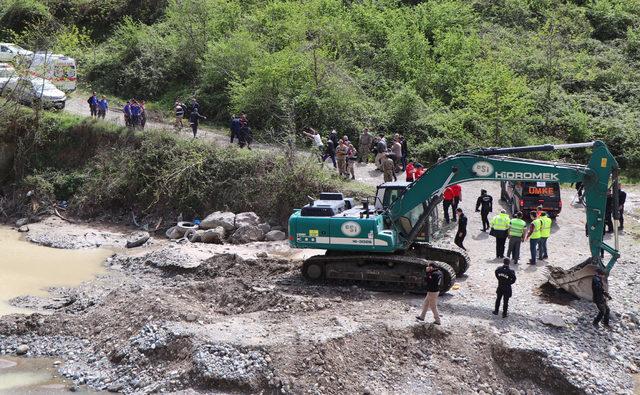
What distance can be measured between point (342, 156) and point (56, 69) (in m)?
15.4

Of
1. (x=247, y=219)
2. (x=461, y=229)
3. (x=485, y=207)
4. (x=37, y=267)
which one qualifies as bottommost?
(x=37, y=267)

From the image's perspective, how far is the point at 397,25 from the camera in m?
39.9

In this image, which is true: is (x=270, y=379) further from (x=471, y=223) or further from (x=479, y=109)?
(x=479, y=109)

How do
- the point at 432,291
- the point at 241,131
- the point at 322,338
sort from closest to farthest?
the point at 322,338
the point at 432,291
the point at 241,131

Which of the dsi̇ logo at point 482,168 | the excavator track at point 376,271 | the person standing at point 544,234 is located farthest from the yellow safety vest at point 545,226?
the excavator track at point 376,271

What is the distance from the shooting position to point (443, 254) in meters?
20.3

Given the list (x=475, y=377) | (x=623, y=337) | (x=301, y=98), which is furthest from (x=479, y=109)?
(x=475, y=377)

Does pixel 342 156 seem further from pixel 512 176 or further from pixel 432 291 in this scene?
pixel 432 291

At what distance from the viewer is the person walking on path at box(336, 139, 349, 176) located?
28.2 m

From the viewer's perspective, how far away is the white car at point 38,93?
32562 millimetres

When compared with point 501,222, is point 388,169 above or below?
above

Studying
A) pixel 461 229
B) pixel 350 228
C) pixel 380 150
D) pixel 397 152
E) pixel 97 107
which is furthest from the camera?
pixel 97 107

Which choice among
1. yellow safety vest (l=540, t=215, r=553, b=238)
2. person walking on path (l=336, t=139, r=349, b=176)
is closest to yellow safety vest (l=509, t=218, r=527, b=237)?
yellow safety vest (l=540, t=215, r=553, b=238)

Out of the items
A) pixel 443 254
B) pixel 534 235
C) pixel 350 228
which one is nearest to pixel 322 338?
pixel 350 228
